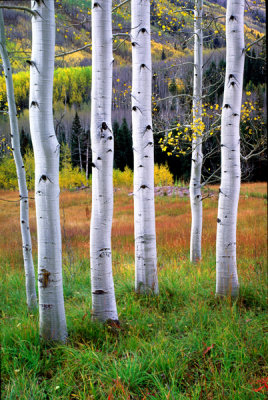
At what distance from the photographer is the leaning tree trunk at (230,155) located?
3436mm

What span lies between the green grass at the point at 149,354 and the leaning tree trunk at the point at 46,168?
275 millimetres

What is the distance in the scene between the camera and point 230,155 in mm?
3502

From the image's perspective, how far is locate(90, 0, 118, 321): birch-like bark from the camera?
2818mm

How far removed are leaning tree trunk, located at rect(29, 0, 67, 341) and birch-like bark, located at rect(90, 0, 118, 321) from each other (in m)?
0.41

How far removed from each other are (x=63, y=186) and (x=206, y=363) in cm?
2050

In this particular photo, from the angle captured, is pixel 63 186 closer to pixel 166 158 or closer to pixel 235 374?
pixel 166 158

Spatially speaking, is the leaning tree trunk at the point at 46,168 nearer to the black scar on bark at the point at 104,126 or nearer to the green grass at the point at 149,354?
the green grass at the point at 149,354

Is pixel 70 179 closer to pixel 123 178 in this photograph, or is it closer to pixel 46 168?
pixel 123 178

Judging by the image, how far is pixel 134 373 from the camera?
2205 millimetres

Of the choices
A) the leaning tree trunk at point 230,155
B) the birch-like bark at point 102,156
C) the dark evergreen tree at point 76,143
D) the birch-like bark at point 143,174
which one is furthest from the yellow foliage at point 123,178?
the birch-like bark at point 102,156

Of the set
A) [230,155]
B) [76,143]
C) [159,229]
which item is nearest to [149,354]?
[230,155]

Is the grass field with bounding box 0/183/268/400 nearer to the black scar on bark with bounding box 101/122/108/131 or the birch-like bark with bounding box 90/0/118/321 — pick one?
the birch-like bark with bounding box 90/0/118/321

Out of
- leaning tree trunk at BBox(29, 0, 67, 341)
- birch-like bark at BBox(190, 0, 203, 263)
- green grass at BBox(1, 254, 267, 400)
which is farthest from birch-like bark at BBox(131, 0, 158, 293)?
birch-like bark at BBox(190, 0, 203, 263)

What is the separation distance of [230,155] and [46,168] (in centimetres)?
219
